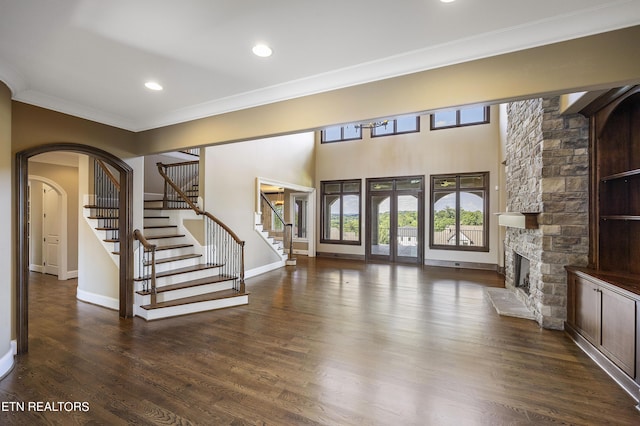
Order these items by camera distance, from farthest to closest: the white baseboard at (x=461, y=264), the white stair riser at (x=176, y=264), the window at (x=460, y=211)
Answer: the window at (x=460, y=211) → the white baseboard at (x=461, y=264) → the white stair riser at (x=176, y=264)

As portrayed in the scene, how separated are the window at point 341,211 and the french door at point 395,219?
46 centimetres

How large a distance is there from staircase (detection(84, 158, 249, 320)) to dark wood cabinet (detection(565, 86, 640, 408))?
14.9 feet

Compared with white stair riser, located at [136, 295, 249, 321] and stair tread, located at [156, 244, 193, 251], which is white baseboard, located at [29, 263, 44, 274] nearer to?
stair tread, located at [156, 244, 193, 251]

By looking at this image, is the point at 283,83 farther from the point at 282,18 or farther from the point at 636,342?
the point at 636,342

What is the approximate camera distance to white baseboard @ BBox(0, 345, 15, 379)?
2654mm

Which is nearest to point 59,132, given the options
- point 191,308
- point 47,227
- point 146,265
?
point 146,265

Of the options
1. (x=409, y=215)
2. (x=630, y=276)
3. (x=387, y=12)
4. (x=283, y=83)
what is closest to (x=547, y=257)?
(x=630, y=276)

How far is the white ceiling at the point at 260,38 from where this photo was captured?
183 cm

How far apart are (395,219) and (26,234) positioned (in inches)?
319

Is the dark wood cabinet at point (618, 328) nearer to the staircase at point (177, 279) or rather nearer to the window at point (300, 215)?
the staircase at point (177, 279)

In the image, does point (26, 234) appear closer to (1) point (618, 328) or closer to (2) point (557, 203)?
(1) point (618, 328)

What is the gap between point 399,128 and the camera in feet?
29.7

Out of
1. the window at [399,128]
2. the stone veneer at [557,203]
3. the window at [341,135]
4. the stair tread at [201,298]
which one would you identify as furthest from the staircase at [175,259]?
the window at [399,128]

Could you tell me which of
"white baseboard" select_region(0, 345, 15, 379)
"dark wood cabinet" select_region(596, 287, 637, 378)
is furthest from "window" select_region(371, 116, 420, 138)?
"white baseboard" select_region(0, 345, 15, 379)
